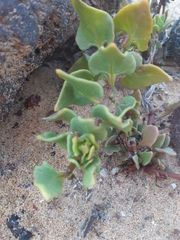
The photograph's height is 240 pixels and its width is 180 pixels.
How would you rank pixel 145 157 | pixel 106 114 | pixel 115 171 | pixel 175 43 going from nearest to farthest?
pixel 106 114, pixel 145 157, pixel 115 171, pixel 175 43

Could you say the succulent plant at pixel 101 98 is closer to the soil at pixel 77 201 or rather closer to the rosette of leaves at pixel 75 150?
the rosette of leaves at pixel 75 150

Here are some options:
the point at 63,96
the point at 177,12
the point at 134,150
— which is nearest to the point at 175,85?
the point at 134,150

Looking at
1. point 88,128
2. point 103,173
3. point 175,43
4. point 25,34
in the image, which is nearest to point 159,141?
point 103,173

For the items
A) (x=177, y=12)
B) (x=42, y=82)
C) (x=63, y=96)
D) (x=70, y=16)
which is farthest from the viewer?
(x=177, y=12)

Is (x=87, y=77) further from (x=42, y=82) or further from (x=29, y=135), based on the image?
(x=42, y=82)

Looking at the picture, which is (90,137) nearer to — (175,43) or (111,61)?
(111,61)

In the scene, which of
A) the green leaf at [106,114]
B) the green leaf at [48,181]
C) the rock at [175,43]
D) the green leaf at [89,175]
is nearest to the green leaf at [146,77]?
the green leaf at [106,114]
